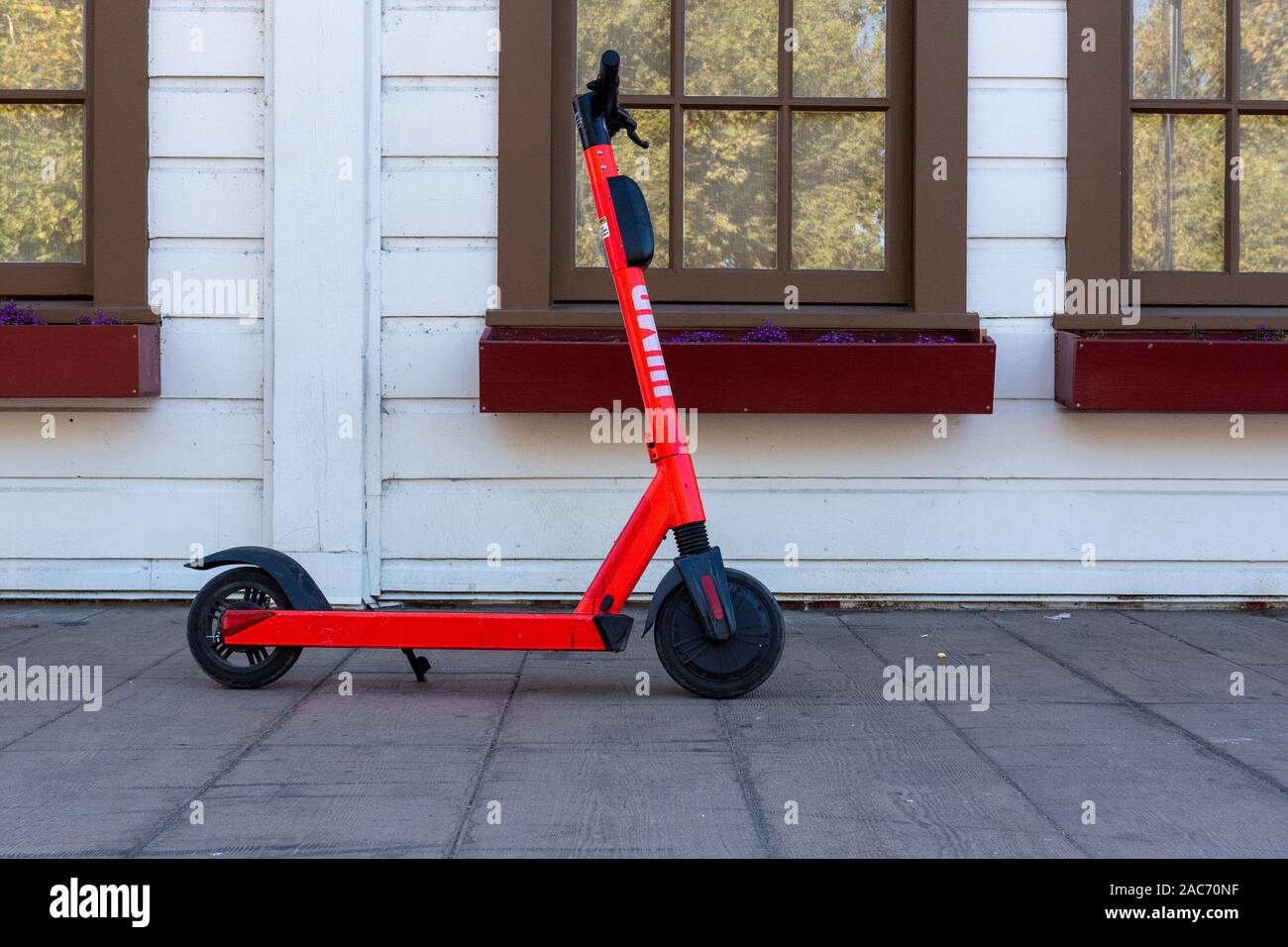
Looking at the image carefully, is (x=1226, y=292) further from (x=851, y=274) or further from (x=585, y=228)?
(x=585, y=228)

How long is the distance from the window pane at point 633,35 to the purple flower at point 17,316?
8.06 ft

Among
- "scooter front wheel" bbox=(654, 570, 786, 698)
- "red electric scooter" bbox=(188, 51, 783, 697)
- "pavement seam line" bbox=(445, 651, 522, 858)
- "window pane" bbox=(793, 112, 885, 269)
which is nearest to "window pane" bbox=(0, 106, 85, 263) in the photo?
"red electric scooter" bbox=(188, 51, 783, 697)

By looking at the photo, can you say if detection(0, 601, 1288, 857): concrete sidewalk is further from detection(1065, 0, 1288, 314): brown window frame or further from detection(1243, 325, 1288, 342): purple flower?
detection(1065, 0, 1288, 314): brown window frame

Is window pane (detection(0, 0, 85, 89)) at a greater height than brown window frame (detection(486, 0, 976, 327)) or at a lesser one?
greater

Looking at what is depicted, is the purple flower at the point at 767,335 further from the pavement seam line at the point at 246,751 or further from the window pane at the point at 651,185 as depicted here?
the pavement seam line at the point at 246,751

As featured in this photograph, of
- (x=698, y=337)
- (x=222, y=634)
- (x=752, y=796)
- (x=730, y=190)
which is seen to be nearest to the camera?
(x=752, y=796)

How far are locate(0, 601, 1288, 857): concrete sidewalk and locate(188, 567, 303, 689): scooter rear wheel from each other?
0.06 metres

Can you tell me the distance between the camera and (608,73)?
411cm

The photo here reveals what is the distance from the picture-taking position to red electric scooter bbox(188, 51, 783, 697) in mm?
4148

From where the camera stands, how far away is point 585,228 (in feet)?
19.0

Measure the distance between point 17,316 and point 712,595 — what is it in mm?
3270

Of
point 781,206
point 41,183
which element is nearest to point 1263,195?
point 781,206

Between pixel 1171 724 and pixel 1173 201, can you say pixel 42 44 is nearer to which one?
pixel 1173 201
